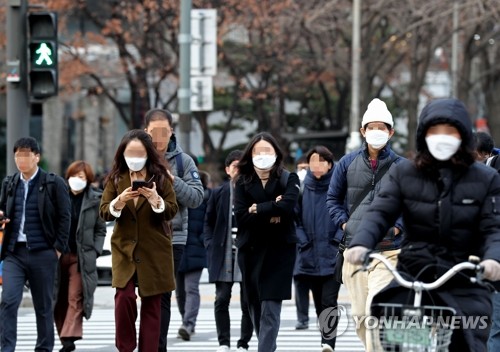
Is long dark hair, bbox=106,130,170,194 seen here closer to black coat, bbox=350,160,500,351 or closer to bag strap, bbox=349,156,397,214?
bag strap, bbox=349,156,397,214

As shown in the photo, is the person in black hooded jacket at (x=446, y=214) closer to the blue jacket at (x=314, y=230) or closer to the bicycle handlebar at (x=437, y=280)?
the bicycle handlebar at (x=437, y=280)

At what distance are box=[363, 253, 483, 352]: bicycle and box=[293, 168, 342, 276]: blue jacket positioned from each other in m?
6.49

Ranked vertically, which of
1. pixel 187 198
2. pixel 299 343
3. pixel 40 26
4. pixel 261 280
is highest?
pixel 40 26

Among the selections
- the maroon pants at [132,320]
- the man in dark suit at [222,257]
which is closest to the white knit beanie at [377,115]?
the maroon pants at [132,320]

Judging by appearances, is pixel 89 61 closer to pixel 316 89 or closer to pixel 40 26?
pixel 316 89

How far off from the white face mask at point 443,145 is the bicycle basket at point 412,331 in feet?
2.77

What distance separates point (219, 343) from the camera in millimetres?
11844

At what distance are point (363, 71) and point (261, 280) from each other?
962 inches

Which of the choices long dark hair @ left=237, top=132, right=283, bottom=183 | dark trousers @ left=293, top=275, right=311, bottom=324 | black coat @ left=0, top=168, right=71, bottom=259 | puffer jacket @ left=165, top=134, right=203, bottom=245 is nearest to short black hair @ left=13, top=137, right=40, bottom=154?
black coat @ left=0, top=168, right=71, bottom=259

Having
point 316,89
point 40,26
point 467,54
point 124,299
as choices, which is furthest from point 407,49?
point 124,299

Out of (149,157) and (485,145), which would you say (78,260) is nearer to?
(149,157)

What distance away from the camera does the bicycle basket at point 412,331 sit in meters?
5.60

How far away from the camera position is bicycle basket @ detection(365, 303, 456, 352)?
5602 millimetres

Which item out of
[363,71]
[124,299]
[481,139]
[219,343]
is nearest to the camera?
[124,299]
